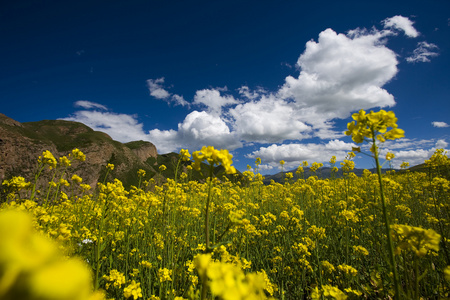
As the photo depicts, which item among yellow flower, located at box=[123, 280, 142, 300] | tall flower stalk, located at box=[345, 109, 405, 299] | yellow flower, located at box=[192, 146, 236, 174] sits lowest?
yellow flower, located at box=[123, 280, 142, 300]

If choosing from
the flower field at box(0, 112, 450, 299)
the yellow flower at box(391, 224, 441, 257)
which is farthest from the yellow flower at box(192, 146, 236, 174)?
the yellow flower at box(391, 224, 441, 257)

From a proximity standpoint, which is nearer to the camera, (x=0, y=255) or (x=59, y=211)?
(x=0, y=255)

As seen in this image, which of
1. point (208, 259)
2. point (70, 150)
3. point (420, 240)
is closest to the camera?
point (208, 259)

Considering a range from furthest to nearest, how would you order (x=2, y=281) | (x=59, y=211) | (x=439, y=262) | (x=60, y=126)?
(x=60, y=126), (x=59, y=211), (x=439, y=262), (x=2, y=281)

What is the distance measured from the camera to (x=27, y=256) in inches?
13.8

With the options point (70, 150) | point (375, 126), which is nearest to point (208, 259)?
point (375, 126)

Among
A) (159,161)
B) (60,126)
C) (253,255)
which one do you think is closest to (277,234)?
(253,255)

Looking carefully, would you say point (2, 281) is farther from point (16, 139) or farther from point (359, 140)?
point (16, 139)

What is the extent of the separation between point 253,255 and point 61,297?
17.1ft

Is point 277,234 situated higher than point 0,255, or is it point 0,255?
point 0,255

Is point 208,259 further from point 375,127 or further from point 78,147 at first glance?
point 78,147

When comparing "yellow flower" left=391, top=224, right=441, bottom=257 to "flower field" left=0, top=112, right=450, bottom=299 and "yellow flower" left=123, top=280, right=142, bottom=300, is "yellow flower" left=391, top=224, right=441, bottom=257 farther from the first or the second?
"yellow flower" left=123, top=280, right=142, bottom=300

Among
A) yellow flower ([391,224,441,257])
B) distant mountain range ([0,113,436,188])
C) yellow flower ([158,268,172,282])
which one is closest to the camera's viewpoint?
yellow flower ([391,224,441,257])

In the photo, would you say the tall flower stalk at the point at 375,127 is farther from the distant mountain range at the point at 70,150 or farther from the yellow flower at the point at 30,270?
the yellow flower at the point at 30,270
